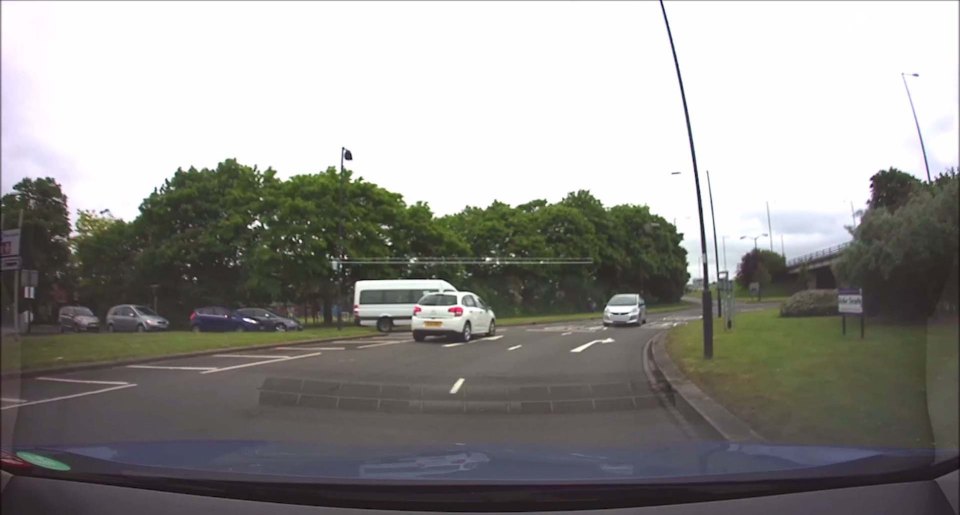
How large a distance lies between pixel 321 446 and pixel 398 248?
114 feet

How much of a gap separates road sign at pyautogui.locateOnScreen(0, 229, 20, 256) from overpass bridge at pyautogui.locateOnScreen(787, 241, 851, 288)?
8.60 metres

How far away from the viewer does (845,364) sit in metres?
8.72

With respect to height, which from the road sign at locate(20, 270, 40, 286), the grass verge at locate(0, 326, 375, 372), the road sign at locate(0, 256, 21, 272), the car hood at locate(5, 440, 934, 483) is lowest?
the car hood at locate(5, 440, 934, 483)

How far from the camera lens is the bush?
1464 cm

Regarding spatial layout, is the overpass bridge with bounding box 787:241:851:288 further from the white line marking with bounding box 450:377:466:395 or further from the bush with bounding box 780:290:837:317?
the white line marking with bounding box 450:377:466:395

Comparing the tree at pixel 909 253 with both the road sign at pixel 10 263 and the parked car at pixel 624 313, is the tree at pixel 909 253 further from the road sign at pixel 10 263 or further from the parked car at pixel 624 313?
the parked car at pixel 624 313

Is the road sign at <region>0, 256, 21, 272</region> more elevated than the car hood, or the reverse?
the road sign at <region>0, 256, 21, 272</region>


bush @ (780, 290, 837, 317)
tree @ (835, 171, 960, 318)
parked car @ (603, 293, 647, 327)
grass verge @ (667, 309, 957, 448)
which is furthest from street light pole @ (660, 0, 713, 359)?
parked car @ (603, 293, 647, 327)

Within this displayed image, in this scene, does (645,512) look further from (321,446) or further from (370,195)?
(370,195)

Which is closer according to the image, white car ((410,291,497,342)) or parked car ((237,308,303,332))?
parked car ((237,308,303,332))

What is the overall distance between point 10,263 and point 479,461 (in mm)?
3475

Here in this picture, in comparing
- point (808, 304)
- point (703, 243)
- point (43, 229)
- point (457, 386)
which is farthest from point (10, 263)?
point (808, 304)

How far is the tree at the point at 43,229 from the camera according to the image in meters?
4.43

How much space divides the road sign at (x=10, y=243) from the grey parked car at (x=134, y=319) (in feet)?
18.0
